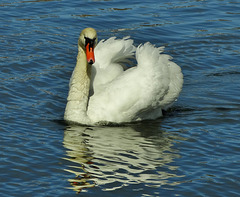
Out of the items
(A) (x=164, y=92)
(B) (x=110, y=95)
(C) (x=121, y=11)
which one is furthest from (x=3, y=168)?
(C) (x=121, y=11)

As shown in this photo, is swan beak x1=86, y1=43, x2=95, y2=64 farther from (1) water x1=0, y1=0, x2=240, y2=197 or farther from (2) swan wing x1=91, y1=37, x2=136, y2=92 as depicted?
(1) water x1=0, y1=0, x2=240, y2=197

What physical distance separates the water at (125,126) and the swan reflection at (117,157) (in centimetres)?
2

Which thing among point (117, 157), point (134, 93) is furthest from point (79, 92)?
point (117, 157)

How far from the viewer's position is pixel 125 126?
12.2 metres

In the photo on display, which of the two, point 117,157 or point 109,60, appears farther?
point 109,60

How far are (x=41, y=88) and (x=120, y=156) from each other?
437 cm

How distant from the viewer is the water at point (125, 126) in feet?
30.7

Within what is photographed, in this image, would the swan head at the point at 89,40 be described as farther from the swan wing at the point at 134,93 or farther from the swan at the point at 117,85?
the swan wing at the point at 134,93

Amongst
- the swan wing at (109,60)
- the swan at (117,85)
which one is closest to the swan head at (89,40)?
the swan at (117,85)

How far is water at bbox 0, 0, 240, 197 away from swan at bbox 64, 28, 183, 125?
31 centimetres

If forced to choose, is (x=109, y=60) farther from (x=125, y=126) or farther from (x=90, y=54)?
(x=125, y=126)

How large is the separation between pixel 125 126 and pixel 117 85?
0.89m

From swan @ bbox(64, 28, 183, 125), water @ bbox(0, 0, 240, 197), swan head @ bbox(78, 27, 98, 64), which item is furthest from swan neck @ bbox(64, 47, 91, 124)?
swan head @ bbox(78, 27, 98, 64)

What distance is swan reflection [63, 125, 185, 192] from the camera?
9.36 metres
